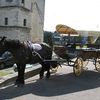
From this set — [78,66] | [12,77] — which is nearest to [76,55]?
[78,66]

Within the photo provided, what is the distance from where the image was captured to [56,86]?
38.0ft

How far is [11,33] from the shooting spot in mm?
58062

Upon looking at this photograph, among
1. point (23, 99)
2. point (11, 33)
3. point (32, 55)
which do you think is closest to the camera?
point (23, 99)

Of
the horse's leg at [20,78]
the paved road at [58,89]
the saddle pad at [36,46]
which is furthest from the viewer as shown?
the saddle pad at [36,46]

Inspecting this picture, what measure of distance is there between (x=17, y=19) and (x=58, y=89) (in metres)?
48.7

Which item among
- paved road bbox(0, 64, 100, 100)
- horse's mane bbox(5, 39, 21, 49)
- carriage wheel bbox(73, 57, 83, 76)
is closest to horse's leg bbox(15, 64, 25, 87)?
paved road bbox(0, 64, 100, 100)

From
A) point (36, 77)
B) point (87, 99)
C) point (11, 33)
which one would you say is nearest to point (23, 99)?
point (87, 99)

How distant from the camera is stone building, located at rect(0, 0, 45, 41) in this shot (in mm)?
58688

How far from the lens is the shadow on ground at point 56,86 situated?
10.2 metres

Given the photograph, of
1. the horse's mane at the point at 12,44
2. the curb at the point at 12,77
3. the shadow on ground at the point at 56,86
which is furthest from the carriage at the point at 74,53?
the horse's mane at the point at 12,44

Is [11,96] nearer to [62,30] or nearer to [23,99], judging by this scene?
[23,99]

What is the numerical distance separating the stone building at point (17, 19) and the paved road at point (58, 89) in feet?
147

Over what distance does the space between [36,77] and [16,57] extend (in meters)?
2.46

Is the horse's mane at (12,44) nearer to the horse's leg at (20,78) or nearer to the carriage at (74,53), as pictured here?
the horse's leg at (20,78)
